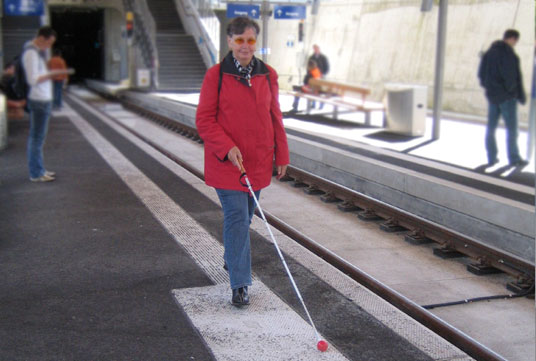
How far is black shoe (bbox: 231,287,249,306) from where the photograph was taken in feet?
13.6

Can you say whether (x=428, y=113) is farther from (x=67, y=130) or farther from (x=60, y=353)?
(x=60, y=353)

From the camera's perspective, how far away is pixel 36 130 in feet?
26.5

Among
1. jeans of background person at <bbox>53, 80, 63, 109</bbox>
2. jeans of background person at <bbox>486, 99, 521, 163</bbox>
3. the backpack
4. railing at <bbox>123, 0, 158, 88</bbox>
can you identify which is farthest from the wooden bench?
railing at <bbox>123, 0, 158, 88</bbox>

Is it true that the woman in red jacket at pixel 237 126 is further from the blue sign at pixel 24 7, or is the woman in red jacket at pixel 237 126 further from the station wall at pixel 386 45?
the blue sign at pixel 24 7

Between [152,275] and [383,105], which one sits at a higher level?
[383,105]

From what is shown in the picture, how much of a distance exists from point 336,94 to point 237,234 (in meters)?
7.66

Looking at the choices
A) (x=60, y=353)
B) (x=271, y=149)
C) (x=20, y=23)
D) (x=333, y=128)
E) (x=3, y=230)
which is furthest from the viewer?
(x=20, y=23)

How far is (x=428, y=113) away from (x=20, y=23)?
3491 centimetres

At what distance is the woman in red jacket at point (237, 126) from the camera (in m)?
3.94

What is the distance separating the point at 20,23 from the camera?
132 ft

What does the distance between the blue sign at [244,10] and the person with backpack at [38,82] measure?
2906 mm

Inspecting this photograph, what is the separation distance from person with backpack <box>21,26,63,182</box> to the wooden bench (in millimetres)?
4023

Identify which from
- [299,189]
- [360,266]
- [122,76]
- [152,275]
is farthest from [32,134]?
[122,76]

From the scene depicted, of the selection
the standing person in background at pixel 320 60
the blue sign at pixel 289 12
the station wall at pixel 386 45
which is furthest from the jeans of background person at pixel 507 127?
the blue sign at pixel 289 12
